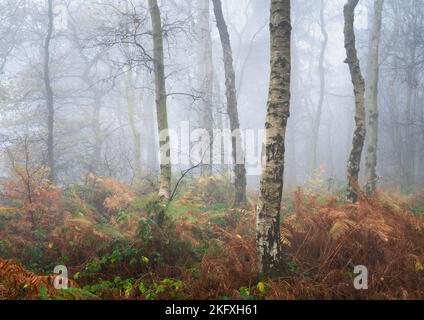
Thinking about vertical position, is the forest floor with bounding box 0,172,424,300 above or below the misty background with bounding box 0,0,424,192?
below

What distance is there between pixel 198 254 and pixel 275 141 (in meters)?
2.52

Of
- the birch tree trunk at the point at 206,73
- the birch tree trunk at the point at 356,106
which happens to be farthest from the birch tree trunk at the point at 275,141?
the birch tree trunk at the point at 206,73

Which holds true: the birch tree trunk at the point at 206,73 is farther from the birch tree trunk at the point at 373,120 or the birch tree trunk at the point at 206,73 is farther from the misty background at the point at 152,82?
the birch tree trunk at the point at 373,120

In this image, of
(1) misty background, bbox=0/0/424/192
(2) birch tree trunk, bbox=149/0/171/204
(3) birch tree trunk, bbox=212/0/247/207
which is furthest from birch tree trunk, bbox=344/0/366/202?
(2) birch tree trunk, bbox=149/0/171/204

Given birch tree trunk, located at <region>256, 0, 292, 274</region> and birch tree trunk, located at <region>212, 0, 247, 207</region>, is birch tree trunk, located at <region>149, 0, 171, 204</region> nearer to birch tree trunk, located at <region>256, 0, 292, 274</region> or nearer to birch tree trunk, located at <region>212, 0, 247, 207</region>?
birch tree trunk, located at <region>212, 0, 247, 207</region>

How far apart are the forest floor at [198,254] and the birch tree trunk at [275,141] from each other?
0.32 m

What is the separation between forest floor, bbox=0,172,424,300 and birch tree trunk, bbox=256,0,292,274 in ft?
1.06

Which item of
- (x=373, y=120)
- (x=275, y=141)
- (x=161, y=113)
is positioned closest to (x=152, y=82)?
(x=161, y=113)

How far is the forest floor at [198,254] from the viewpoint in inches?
188

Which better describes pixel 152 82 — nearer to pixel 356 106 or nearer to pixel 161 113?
pixel 161 113

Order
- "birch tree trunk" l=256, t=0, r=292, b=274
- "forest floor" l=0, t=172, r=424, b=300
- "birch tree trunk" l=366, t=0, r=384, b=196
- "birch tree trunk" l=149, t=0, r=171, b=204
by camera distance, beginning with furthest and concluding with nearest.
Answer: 1. "birch tree trunk" l=366, t=0, r=384, b=196
2. "birch tree trunk" l=149, t=0, r=171, b=204
3. "birch tree trunk" l=256, t=0, r=292, b=274
4. "forest floor" l=0, t=172, r=424, b=300

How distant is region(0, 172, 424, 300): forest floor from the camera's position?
4.77 metres

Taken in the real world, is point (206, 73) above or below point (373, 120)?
above

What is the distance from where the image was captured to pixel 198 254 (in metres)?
6.37
